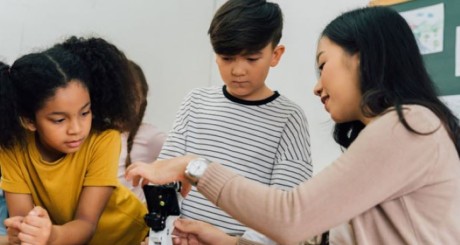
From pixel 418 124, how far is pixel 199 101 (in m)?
0.69

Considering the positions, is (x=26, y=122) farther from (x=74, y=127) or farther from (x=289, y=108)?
(x=289, y=108)

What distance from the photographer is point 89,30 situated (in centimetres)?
218

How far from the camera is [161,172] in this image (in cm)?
89

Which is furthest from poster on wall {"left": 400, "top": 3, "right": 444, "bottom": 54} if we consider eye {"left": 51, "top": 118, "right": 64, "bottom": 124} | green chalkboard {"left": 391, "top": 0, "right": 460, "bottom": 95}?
eye {"left": 51, "top": 118, "right": 64, "bottom": 124}

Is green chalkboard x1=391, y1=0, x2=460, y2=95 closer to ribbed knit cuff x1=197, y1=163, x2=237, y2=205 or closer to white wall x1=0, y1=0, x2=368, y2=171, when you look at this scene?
white wall x1=0, y1=0, x2=368, y2=171

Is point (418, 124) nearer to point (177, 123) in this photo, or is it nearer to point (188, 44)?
point (177, 123)

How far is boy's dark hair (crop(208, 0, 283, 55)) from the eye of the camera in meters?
1.22

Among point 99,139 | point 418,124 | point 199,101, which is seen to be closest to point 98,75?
point 99,139

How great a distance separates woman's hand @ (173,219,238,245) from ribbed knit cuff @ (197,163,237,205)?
0.23m

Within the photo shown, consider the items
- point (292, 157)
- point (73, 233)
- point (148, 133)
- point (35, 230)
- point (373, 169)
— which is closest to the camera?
point (373, 169)

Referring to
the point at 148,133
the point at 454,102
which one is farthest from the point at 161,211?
the point at 148,133

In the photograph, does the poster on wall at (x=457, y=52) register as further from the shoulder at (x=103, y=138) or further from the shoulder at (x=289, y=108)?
the shoulder at (x=103, y=138)

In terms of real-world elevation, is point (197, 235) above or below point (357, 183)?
below

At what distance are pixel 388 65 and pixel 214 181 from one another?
358 mm
